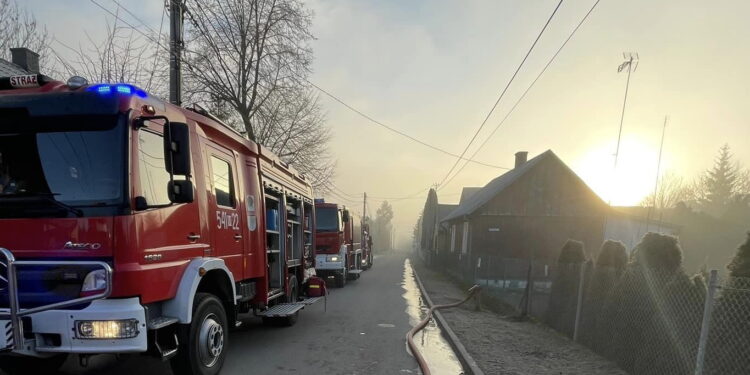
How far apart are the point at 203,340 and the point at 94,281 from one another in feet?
5.09

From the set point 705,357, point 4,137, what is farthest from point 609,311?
point 4,137

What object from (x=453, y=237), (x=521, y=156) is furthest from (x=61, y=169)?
(x=521, y=156)

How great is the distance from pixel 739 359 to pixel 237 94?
17017mm

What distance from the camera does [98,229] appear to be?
3750mm

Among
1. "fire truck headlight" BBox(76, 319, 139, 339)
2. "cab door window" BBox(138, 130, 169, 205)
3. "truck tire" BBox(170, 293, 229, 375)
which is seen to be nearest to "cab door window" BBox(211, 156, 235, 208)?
"cab door window" BBox(138, 130, 169, 205)

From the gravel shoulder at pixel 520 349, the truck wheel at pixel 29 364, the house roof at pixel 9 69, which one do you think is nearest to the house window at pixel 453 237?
the gravel shoulder at pixel 520 349

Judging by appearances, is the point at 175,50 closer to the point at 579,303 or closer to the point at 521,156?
the point at 579,303

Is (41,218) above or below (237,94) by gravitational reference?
below

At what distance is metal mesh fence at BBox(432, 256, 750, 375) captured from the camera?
4766 millimetres

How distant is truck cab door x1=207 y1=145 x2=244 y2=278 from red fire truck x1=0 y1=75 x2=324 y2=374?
1.20 ft

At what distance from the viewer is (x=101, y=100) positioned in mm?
4020

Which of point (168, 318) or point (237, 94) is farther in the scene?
point (237, 94)

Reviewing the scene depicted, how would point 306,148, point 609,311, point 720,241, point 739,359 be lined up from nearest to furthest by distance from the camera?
point 739,359
point 609,311
point 306,148
point 720,241

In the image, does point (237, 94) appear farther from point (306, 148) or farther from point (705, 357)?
point (705, 357)
